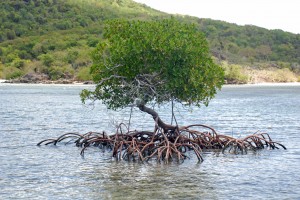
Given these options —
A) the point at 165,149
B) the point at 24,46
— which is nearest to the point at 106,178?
the point at 165,149

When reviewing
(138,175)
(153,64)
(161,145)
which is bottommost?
(138,175)

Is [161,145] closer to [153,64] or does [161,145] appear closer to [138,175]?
[138,175]

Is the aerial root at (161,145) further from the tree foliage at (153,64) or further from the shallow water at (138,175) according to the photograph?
the tree foliage at (153,64)

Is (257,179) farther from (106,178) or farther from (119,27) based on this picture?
(119,27)

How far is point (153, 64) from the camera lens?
27281mm

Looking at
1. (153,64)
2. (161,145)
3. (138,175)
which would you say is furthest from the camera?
(161,145)

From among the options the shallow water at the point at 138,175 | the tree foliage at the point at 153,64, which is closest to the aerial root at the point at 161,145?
the shallow water at the point at 138,175

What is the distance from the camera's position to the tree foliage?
1069 inches

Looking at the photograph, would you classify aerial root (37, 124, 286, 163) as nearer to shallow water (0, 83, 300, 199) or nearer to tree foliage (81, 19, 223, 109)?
shallow water (0, 83, 300, 199)

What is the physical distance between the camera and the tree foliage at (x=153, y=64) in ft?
89.0

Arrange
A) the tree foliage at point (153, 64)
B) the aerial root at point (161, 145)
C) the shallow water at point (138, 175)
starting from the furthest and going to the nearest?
the aerial root at point (161, 145) → the tree foliage at point (153, 64) → the shallow water at point (138, 175)

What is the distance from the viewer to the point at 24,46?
19550 centimetres

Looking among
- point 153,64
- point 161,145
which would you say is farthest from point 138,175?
point 153,64

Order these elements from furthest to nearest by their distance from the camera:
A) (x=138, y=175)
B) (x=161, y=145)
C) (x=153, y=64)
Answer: (x=161, y=145)
(x=153, y=64)
(x=138, y=175)
